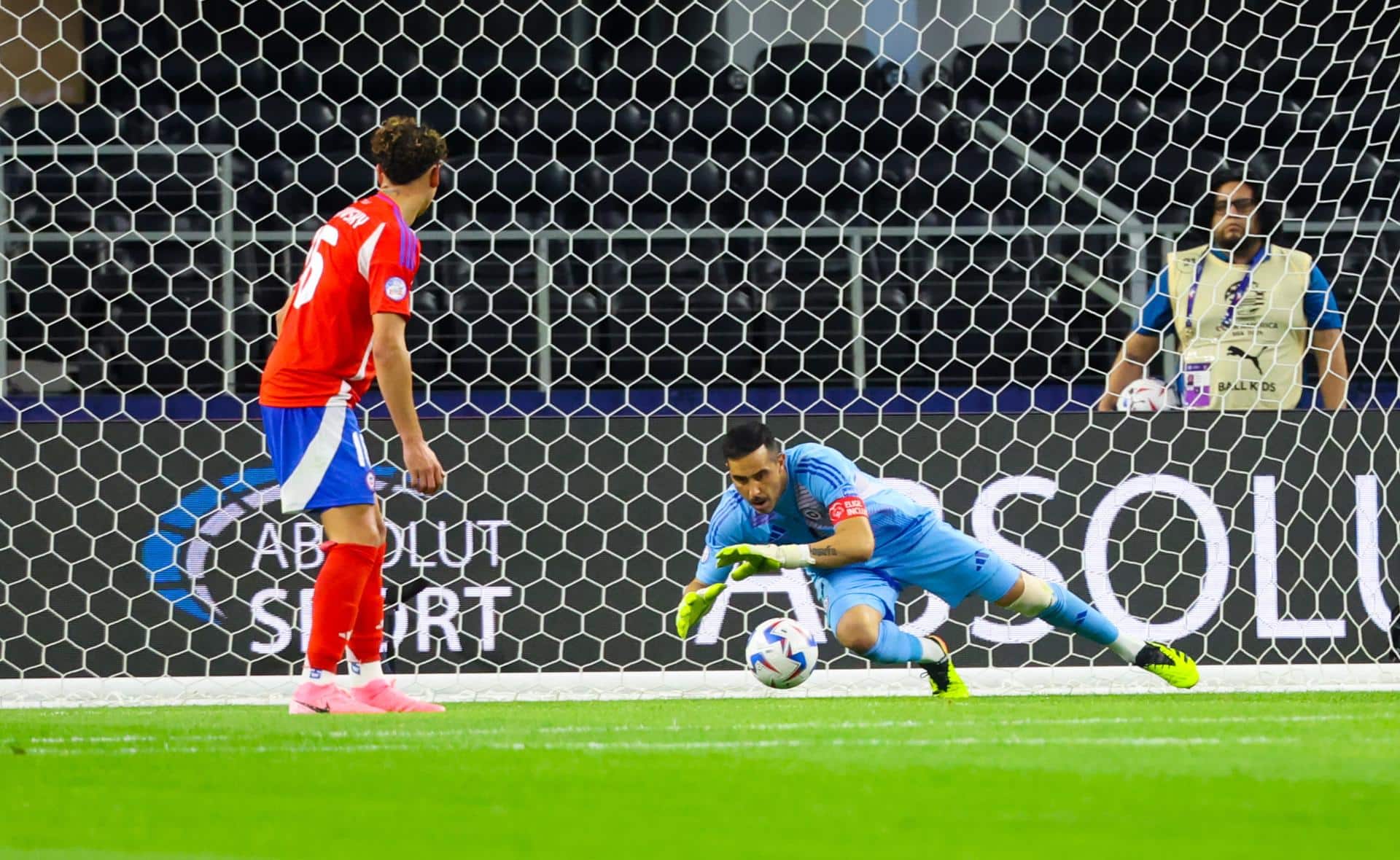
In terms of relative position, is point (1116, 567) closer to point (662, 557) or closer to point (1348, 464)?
point (1348, 464)

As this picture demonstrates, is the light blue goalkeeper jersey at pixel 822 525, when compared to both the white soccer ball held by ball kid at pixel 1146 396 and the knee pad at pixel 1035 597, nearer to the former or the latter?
the knee pad at pixel 1035 597

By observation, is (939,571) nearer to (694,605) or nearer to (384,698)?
(694,605)

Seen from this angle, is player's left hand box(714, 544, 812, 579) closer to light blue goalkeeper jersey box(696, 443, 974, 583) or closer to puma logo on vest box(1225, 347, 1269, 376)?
light blue goalkeeper jersey box(696, 443, 974, 583)

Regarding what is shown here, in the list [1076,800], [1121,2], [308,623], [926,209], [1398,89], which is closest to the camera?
[1076,800]

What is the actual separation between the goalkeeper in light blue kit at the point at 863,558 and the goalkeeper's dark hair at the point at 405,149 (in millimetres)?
1063

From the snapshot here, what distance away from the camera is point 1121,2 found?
9.28 m

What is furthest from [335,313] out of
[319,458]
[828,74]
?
[828,74]

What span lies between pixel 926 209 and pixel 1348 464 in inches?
109

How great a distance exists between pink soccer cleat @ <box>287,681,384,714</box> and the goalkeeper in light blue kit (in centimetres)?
97

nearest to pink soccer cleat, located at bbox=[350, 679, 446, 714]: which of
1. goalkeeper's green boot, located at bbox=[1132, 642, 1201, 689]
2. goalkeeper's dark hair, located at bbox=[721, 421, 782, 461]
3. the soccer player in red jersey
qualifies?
the soccer player in red jersey

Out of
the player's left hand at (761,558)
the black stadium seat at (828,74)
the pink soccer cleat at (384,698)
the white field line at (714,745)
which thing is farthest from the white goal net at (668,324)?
the white field line at (714,745)

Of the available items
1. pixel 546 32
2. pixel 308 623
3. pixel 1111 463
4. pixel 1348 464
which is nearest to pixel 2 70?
pixel 546 32

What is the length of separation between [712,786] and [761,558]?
1931 millimetres

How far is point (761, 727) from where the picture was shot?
A: 3.62m
